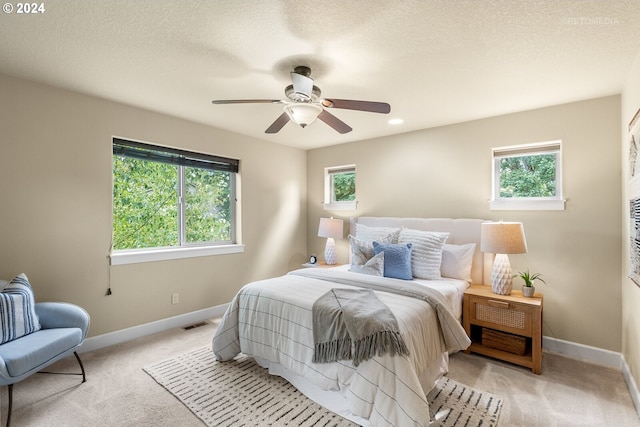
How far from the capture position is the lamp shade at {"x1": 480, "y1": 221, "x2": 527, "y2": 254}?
2.70 meters

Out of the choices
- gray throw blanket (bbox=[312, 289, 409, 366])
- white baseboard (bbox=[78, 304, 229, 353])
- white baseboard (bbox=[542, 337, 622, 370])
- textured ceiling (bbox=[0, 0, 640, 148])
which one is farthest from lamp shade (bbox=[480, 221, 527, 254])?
white baseboard (bbox=[78, 304, 229, 353])

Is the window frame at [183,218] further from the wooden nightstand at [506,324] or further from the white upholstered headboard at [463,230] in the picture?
the wooden nightstand at [506,324]

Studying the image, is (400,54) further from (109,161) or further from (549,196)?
(109,161)

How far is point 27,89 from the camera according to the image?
2535mm

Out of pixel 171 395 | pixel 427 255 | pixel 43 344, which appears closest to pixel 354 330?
pixel 171 395

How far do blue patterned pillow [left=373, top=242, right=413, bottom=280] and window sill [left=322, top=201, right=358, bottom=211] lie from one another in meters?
1.50

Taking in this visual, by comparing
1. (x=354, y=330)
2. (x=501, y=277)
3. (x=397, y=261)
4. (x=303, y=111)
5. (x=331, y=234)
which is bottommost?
(x=354, y=330)

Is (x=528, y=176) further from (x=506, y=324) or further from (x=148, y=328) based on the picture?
(x=148, y=328)

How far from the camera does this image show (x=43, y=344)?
2.01 meters

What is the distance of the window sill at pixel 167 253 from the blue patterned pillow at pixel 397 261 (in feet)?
6.72

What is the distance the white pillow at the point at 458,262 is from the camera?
10.4 feet

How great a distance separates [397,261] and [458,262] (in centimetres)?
69

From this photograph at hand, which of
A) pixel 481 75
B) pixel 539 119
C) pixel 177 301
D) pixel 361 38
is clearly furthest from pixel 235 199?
pixel 539 119

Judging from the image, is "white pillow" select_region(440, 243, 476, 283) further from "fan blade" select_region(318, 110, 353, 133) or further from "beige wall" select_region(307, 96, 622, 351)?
"fan blade" select_region(318, 110, 353, 133)
